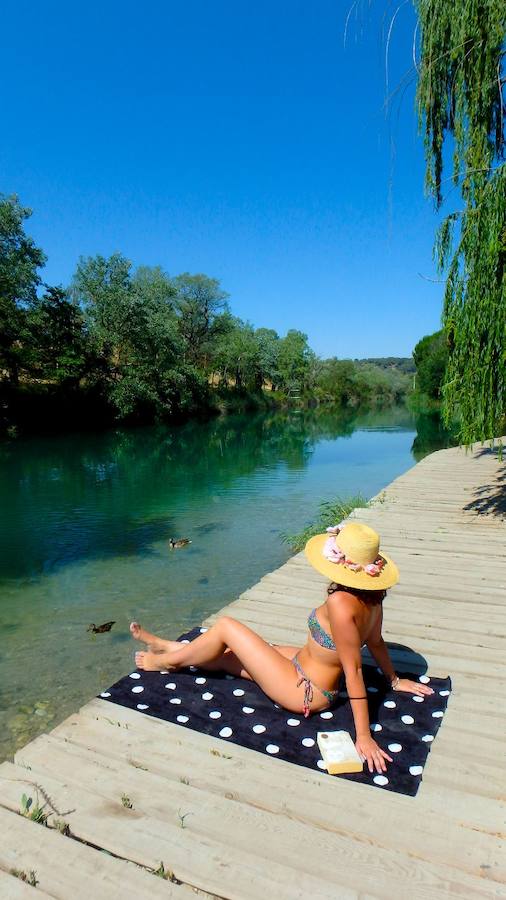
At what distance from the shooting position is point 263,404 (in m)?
54.4

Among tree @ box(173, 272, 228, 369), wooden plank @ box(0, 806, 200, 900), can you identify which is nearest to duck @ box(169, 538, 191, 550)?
wooden plank @ box(0, 806, 200, 900)

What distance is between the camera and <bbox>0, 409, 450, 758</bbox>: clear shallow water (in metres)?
5.14

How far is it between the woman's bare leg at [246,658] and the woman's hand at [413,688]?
62cm

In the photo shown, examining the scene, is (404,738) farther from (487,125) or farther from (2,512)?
(2,512)

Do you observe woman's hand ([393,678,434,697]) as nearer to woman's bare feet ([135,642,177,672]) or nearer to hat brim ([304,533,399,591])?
hat brim ([304,533,399,591])

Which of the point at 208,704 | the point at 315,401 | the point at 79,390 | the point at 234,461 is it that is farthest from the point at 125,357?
the point at 315,401

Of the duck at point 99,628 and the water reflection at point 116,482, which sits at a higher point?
the water reflection at point 116,482

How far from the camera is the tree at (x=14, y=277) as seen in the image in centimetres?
2370

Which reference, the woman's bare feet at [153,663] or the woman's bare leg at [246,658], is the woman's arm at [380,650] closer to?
the woman's bare leg at [246,658]

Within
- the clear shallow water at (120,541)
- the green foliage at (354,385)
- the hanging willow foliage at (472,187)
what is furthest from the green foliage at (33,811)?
the green foliage at (354,385)

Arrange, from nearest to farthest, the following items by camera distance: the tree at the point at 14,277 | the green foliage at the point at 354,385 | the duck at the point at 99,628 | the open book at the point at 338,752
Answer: the open book at the point at 338,752 → the duck at the point at 99,628 → the tree at the point at 14,277 → the green foliage at the point at 354,385

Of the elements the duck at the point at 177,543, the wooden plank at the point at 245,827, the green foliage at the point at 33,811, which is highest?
the green foliage at the point at 33,811

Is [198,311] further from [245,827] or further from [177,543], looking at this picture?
[245,827]

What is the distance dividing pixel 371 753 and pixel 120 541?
743 cm
